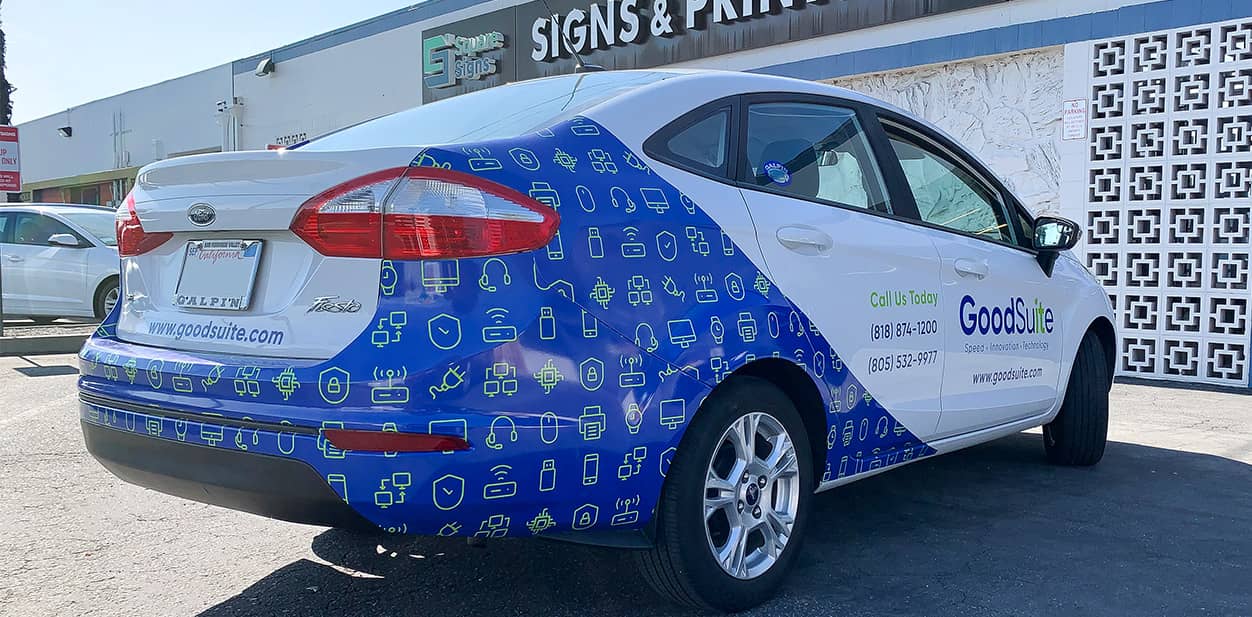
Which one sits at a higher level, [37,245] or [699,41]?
[699,41]

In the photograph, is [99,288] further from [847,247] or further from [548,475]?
[548,475]

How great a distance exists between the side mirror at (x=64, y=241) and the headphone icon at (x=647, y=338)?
419 inches

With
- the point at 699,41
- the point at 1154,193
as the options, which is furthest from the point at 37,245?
the point at 1154,193

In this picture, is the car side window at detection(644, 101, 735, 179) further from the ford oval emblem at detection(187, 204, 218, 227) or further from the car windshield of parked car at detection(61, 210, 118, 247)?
the car windshield of parked car at detection(61, 210, 118, 247)

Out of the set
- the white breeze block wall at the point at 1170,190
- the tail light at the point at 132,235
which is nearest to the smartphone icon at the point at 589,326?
the tail light at the point at 132,235

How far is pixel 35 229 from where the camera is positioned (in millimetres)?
11664

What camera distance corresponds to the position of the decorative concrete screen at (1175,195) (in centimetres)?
873

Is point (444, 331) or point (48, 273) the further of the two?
point (48, 273)

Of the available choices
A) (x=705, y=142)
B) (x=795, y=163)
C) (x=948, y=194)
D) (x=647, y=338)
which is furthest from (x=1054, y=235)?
(x=647, y=338)

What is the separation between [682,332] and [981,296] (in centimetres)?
181

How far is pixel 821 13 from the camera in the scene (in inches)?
451

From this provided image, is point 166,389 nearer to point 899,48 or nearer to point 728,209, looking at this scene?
point 728,209

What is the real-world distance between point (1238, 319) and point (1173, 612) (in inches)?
260

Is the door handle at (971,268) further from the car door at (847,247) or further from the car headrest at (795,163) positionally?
the car headrest at (795,163)
